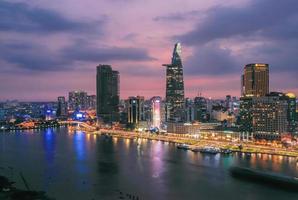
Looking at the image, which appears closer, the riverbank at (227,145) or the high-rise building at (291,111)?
the riverbank at (227,145)

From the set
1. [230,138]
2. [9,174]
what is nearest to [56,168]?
[9,174]

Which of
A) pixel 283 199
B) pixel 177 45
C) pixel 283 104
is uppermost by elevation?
pixel 177 45

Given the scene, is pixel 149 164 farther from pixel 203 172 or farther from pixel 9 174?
pixel 9 174

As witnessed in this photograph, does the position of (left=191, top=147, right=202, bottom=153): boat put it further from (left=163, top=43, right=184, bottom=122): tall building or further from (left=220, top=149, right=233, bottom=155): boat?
(left=163, top=43, right=184, bottom=122): tall building

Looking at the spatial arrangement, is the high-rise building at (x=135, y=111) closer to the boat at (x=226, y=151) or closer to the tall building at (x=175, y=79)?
the tall building at (x=175, y=79)

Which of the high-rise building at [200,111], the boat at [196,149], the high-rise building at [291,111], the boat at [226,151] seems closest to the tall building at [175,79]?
the high-rise building at [200,111]

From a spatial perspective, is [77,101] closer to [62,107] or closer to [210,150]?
[62,107]
